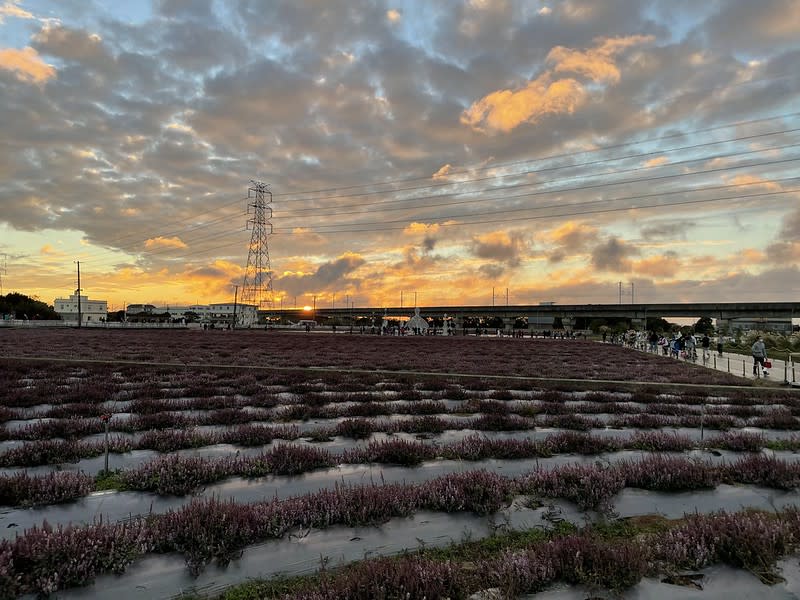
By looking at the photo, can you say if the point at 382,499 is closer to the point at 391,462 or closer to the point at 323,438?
the point at 391,462

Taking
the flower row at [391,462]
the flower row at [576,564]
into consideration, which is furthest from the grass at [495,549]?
the flower row at [391,462]

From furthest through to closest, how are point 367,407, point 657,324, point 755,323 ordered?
1. point 657,324
2. point 755,323
3. point 367,407

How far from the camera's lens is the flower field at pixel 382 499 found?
479 centimetres

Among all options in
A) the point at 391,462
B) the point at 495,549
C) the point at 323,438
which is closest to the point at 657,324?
the point at 323,438

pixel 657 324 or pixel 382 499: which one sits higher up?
pixel 382 499

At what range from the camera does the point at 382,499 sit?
642 cm

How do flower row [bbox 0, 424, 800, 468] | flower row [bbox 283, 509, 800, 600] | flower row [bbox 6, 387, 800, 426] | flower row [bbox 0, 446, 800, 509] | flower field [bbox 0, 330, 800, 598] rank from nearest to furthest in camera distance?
flower row [bbox 283, 509, 800, 600]
flower field [bbox 0, 330, 800, 598]
flower row [bbox 0, 446, 800, 509]
flower row [bbox 0, 424, 800, 468]
flower row [bbox 6, 387, 800, 426]

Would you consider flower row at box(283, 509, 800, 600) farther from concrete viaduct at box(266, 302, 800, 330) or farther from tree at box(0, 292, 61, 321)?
tree at box(0, 292, 61, 321)

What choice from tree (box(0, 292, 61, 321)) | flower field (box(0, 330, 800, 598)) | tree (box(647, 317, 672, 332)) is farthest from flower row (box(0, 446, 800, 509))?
tree (box(647, 317, 672, 332))

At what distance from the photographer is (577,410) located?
14.5 m

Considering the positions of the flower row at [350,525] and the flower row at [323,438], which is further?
the flower row at [323,438]

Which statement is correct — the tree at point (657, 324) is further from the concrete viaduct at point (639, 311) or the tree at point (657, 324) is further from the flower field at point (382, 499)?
the flower field at point (382, 499)

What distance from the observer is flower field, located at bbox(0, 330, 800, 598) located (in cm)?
479

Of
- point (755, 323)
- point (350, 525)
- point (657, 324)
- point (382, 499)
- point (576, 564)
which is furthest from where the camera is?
point (657, 324)
